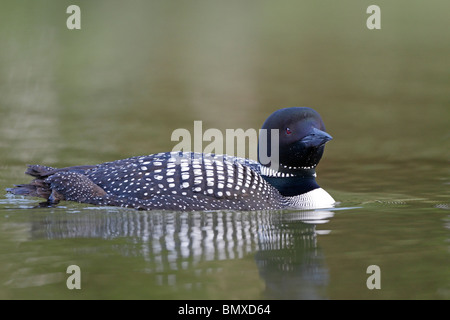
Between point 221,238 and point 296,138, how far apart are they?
1.39 m

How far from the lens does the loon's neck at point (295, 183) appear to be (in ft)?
20.7

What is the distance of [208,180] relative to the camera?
19.9 ft

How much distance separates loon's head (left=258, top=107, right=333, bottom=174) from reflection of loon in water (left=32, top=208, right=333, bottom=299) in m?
0.47

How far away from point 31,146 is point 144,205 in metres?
3.05

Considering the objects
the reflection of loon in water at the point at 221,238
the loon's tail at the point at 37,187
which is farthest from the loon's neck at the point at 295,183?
the loon's tail at the point at 37,187

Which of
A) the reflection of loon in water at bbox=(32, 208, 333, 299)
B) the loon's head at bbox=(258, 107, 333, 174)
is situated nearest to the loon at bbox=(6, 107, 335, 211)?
the loon's head at bbox=(258, 107, 333, 174)

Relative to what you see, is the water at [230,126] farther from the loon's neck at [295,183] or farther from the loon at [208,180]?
the loon's neck at [295,183]

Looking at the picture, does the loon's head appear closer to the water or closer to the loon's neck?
the loon's neck

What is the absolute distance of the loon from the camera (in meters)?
6.02

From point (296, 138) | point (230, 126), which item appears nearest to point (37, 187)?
point (296, 138)

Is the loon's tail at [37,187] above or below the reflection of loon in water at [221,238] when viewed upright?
above

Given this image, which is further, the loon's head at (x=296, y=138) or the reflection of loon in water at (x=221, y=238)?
the loon's head at (x=296, y=138)

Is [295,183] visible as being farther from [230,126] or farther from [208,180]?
[230,126]

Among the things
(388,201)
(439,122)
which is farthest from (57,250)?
(439,122)
